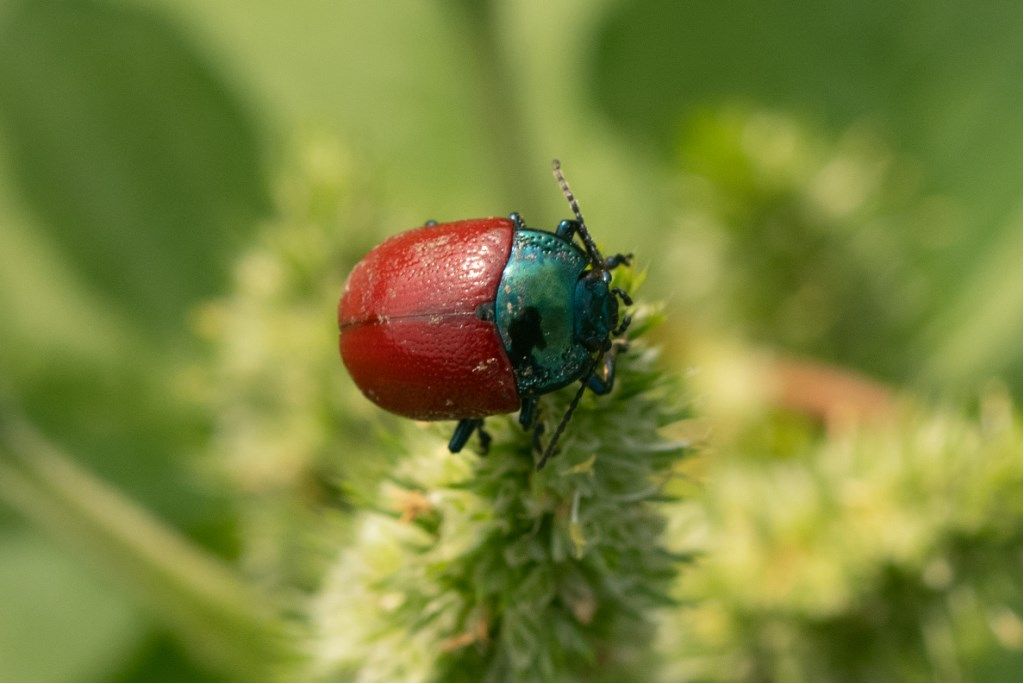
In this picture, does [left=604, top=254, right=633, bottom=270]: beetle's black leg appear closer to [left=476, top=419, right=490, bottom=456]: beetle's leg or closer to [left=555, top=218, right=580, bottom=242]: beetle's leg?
[left=555, top=218, right=580, bottom=242]: beetle's leg

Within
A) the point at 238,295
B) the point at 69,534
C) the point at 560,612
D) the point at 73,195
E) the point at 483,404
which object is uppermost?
the point at 73,195

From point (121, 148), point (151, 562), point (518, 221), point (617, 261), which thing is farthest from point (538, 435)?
point (121, 148)

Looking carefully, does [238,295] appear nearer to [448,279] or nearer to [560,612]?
[448,279]

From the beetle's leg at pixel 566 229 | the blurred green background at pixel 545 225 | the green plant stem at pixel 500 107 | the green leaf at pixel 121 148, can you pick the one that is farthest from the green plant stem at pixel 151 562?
the green plant stem at pixel 500 107

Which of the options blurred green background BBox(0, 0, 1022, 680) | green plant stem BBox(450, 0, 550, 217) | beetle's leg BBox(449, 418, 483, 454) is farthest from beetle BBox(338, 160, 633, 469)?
green plant stem BBox(450, 0, 550, 217)

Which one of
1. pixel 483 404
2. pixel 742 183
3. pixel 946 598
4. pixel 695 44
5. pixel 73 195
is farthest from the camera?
pixel 695 44

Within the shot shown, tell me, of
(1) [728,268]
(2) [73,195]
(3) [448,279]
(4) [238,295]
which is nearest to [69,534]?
(4) [238,295]

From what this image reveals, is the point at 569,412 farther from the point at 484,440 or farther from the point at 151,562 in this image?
the point at 151,562
